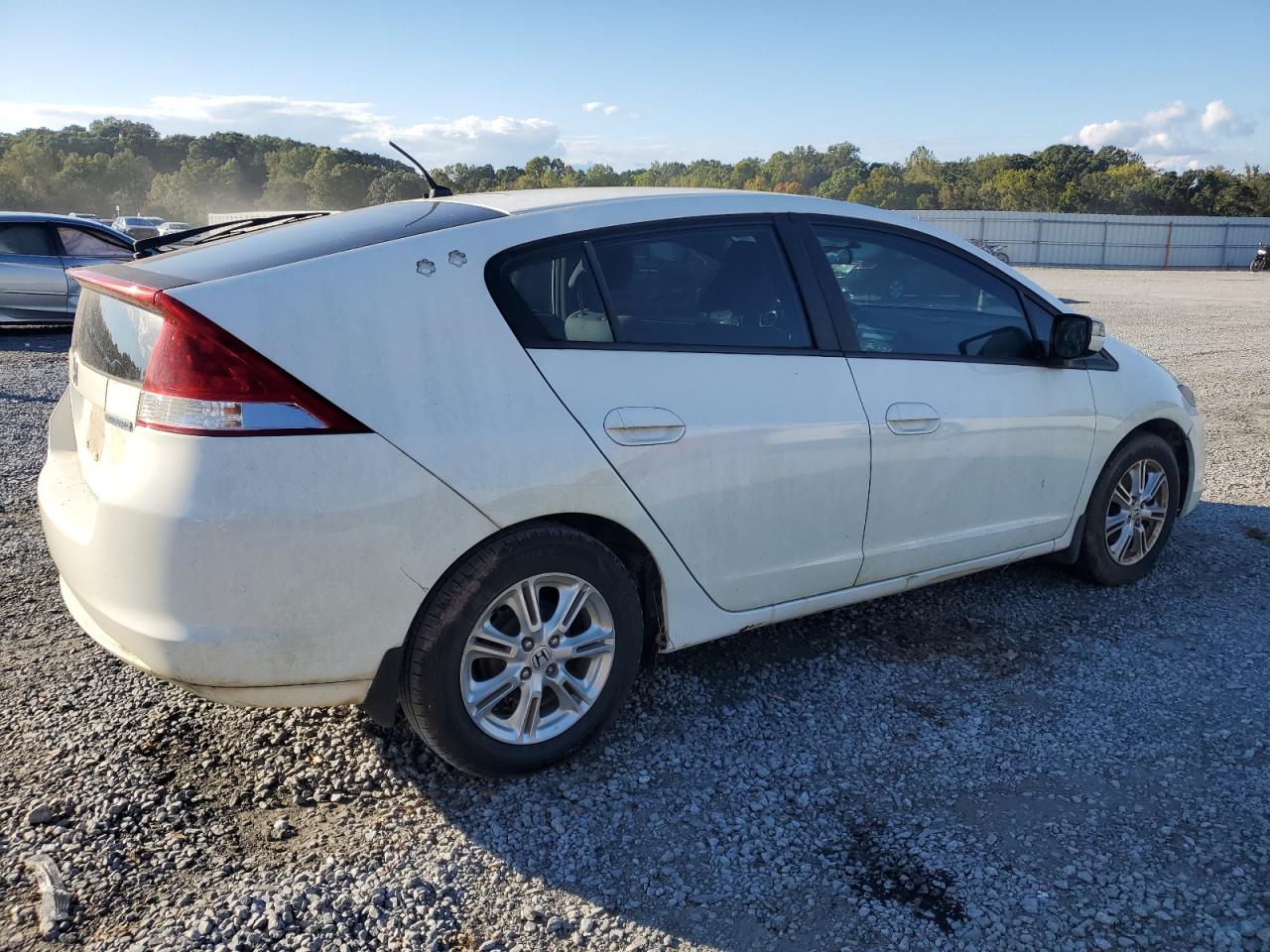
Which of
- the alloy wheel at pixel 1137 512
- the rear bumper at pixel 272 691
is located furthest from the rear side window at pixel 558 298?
the alloy wheel at pixel 1137 512

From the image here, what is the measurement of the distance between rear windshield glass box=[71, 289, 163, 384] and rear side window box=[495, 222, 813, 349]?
0.96 metres

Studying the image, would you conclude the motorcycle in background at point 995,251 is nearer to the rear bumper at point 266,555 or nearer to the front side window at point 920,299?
the front side window at point 920,299

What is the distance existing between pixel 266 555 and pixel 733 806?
1.48 metres

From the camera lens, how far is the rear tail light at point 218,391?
99.4 inches

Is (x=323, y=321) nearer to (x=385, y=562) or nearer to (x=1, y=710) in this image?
(x=385, y=562)

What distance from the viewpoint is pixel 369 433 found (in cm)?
261

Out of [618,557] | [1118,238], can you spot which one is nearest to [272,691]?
[618,557]

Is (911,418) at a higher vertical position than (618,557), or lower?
higher

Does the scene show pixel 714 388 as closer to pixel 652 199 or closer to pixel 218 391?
pixel 652 199

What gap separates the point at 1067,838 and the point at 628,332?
1.92m

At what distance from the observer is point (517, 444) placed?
9.25 feet

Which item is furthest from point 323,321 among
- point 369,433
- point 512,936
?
point 512,936

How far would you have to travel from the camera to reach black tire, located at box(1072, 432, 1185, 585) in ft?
14.8

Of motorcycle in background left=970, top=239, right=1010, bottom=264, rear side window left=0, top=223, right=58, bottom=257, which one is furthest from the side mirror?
rear side window left=0, top=223, right=58, bottom=257
